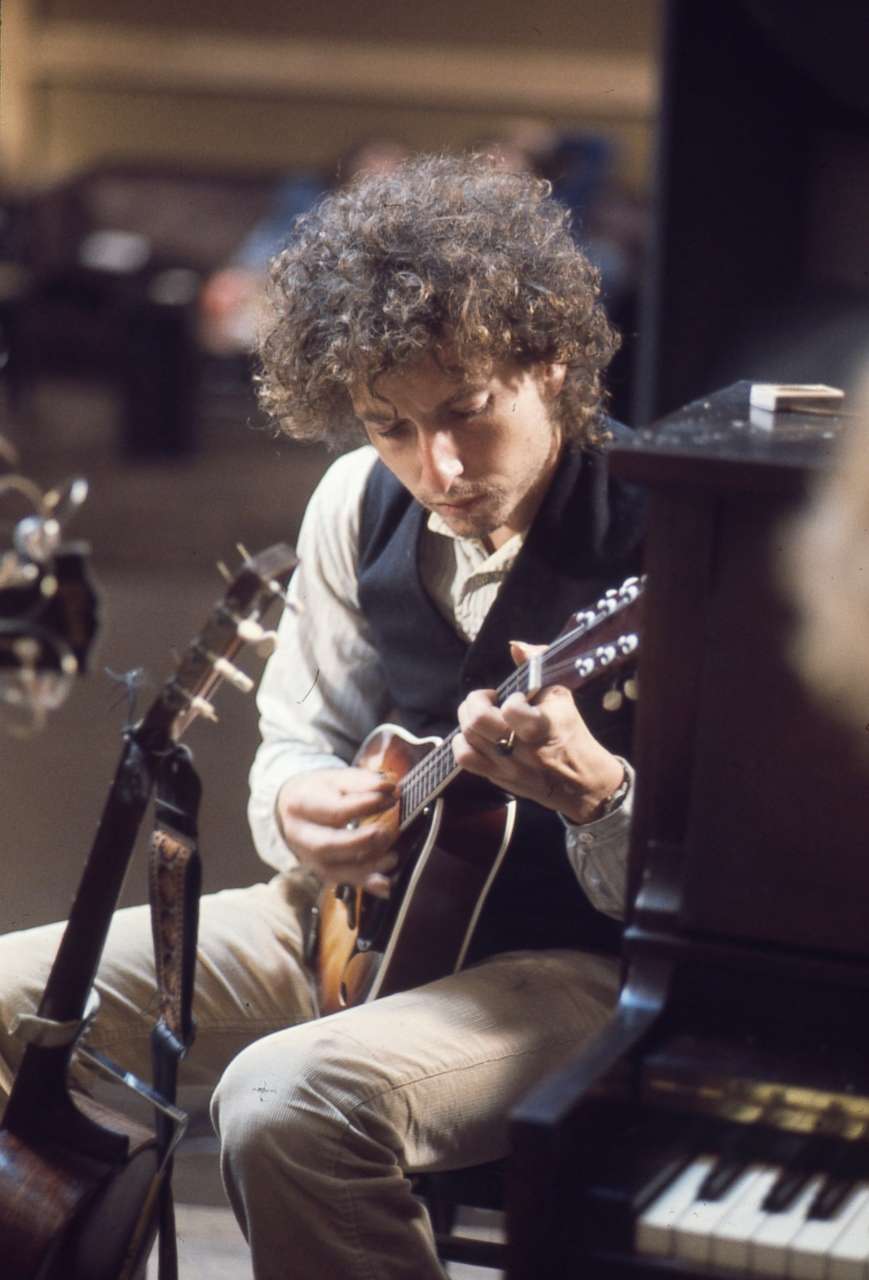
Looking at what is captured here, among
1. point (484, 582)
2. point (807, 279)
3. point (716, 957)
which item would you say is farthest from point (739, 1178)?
point (807, 279)

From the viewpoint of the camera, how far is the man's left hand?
1.60 m

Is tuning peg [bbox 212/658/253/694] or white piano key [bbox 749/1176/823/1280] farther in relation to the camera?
tuning peg [bbox 212/658/253/694]

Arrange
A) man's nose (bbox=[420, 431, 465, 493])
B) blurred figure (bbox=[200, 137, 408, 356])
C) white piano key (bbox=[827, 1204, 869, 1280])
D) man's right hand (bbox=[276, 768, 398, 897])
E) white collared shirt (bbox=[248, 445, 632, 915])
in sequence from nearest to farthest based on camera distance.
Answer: white piano key (bbox=[827, 1204, 869, 1280]) < man's nose (bbox=[420, 431, 465, 493]) < man's right hand (bbox=[276, 768, 398, 897]) < white collared shirt (bbox=[248, 445, 632, 915]) < blurred figure (bbox=[200, 137, 408, 356])

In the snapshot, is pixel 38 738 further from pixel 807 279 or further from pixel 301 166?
pixel 301 166

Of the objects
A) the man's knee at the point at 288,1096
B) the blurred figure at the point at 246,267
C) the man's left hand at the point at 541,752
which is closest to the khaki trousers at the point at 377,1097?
the man's knee at the point at 288,1096

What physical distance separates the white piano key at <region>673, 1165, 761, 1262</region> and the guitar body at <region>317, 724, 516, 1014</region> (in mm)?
568

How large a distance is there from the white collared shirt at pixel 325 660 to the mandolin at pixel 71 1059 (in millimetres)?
310

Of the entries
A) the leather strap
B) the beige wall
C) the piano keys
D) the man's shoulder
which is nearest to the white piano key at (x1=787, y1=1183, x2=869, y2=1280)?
the piano keys

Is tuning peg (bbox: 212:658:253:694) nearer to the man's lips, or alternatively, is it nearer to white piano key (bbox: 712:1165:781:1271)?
the man's lips

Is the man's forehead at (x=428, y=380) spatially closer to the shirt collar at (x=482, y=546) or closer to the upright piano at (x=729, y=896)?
the shirt collar at (x=482, y=546)

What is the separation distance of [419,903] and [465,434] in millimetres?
481

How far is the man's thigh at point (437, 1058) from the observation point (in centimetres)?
162

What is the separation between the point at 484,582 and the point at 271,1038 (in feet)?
1.81

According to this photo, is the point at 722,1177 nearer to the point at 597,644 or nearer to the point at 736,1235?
the point at 736,1235
